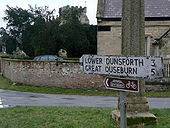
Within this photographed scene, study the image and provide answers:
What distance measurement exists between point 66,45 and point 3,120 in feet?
115

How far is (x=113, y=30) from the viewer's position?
31.5 meters

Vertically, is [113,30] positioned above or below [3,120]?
above

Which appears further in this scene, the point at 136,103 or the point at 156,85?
the point at 156,85

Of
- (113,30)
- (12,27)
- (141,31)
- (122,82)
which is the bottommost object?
(122,82)

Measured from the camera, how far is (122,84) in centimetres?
431

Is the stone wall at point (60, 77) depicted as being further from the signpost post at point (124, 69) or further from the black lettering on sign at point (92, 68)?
the signpost post at point (124, 69)

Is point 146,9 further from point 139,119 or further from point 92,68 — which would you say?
point 92,68

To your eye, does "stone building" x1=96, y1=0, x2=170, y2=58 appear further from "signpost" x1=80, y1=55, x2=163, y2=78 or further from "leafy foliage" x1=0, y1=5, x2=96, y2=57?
"signpost" x1=80, y1=55, x2=163, y2=78

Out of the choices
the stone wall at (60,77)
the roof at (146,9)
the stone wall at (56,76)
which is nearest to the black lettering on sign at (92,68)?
the stone wall at (60,77)

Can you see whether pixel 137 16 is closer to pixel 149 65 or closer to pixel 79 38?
pixel 149 65

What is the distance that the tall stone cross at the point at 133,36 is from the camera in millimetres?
7500

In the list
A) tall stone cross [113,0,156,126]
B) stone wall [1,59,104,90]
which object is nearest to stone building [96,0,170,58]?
stone wall [1,59,104,90]

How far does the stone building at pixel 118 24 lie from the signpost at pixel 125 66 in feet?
85.1

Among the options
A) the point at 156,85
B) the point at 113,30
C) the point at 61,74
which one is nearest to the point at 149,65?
the point at 156,85
